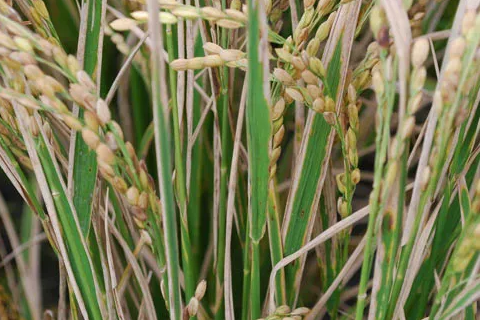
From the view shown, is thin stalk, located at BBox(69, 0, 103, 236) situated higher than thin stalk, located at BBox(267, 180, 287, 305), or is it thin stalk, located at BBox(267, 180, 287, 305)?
thin stalk, located at BBox(69, 0, 103, 236)

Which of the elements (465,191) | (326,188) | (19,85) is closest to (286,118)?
(326,188)

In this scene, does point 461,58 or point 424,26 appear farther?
point 424,26

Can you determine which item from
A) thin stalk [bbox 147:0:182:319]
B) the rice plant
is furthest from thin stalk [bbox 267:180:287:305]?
thin stalk [bbox 147:0:182:319]

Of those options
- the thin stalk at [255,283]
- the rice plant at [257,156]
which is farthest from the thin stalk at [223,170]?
the thin stalk at [255,283]

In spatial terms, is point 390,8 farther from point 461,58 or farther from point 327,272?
point 327,272

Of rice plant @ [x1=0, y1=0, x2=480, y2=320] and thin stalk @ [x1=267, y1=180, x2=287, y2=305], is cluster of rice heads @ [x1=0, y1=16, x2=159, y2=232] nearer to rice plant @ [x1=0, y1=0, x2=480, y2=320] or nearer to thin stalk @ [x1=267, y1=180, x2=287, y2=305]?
rice plant @ [x1=0, y1=0, x2=480, y2=320]

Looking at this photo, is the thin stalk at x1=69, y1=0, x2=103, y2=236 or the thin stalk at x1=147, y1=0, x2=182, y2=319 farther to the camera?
the thin stalk at x1=69, y1=0, x2=103, y2=236

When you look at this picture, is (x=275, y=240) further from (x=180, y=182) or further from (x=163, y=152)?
(x=163, y=152)

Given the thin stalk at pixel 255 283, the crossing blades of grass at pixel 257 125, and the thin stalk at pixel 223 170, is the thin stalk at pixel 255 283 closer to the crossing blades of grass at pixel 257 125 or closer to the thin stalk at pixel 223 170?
the crossing blades of grass at pixel 257 125

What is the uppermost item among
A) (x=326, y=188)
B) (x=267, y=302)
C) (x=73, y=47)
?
(x=73, y=47)
